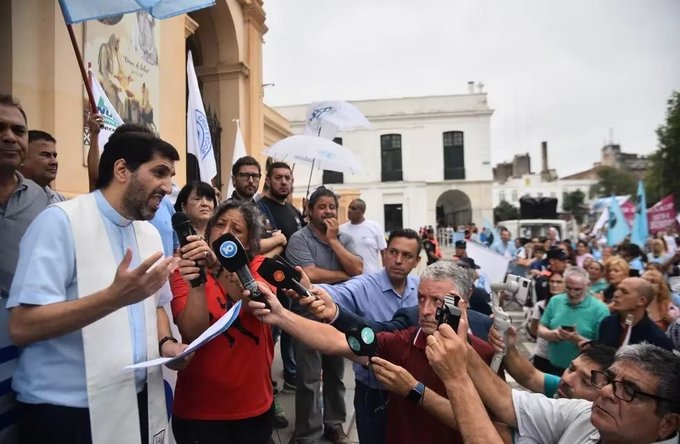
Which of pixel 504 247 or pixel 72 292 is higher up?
pixel 72 292

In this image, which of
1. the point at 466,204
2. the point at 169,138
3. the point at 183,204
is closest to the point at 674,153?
Answer: the point at 466,204

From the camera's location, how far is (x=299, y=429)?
3750mm

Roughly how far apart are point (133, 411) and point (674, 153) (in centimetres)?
3495

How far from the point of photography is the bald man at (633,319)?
3758 mm

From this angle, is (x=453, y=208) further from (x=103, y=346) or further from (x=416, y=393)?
(x=103, y=346)

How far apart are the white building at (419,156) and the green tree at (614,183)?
29636 mm

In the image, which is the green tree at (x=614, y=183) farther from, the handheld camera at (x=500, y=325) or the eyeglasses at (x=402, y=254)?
the handheld camera at (x=500, y=325)

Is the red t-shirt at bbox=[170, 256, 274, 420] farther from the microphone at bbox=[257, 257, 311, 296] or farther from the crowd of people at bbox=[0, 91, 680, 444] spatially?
the microphone at bbox=[257, 257, 311, 296]

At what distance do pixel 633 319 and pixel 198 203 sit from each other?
11.6ft

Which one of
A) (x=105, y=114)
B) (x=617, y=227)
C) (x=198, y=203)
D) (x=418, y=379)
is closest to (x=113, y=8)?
(x=105, y=114)

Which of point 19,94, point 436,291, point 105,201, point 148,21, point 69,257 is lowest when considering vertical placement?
point 436,291

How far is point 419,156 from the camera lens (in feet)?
118

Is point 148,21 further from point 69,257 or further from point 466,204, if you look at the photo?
point 466,204

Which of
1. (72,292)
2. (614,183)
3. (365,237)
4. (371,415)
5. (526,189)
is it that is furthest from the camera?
(526,189)
